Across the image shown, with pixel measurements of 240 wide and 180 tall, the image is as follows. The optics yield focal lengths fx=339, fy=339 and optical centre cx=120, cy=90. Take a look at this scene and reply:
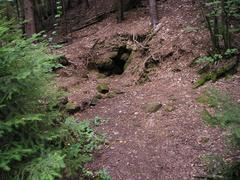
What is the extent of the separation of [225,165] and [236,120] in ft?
4.28

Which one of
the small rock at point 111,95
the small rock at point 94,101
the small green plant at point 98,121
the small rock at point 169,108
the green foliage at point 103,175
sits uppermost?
the small rock at point 169,108

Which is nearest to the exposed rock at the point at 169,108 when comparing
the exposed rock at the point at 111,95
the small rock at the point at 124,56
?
the exposed rock at the point at 111,95

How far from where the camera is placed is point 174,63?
998cm

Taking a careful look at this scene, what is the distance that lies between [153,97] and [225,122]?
464 centimetres

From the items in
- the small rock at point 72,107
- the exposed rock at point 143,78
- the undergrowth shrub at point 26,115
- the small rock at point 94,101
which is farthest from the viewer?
the exposed rock at point 143,78

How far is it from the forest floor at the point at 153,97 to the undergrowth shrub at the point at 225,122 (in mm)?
655

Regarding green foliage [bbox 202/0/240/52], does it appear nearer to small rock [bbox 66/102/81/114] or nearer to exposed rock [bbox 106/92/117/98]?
exposed rock [bbox 106/92/117/98]

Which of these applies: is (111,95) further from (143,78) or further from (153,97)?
(153,97)

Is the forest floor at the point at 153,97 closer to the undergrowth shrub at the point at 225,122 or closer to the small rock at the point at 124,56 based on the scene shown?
the small rock at the point at 124,56

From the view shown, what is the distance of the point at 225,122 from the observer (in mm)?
4121

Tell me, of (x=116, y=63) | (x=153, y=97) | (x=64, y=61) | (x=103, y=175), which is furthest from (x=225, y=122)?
(x=64, y=61)

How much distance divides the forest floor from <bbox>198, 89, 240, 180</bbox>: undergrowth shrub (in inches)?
25.8

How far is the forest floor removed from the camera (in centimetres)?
630

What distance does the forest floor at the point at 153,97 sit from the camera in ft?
20.7
